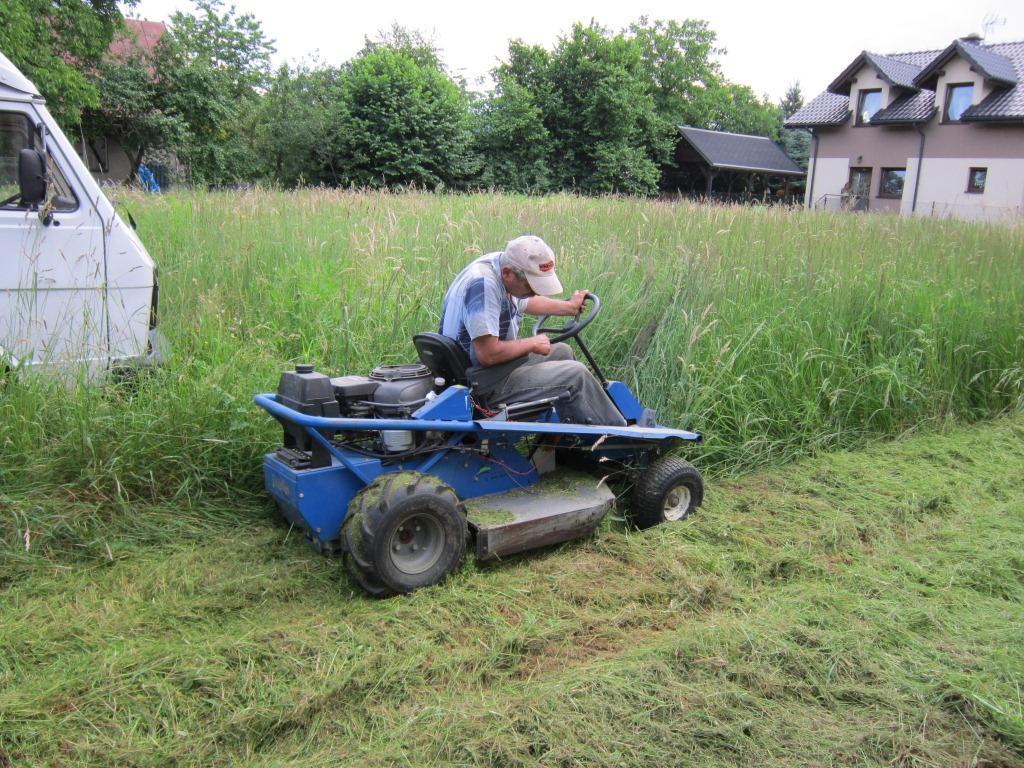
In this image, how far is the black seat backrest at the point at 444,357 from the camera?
375 cm

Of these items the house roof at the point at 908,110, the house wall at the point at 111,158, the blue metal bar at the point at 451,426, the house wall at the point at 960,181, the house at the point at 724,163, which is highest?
the house roof at the point at 908,110

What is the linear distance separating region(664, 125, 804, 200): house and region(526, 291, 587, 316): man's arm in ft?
114

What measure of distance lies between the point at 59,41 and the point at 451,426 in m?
20.3

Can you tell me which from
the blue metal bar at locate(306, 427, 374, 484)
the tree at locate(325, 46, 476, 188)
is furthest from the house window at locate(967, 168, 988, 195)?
the blue metal bar at locate(306, 427, 374, 484)

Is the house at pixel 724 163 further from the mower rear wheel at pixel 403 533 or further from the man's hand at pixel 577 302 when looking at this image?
the mower rear wheel at pixel 403 533

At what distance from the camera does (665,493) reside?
4.20 m

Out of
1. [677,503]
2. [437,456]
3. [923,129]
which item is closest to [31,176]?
[437,456]

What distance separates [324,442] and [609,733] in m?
1.62

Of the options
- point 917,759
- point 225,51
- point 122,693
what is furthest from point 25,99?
point 225,51

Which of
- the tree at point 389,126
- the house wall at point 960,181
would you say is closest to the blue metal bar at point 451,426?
the tree at point 389,126

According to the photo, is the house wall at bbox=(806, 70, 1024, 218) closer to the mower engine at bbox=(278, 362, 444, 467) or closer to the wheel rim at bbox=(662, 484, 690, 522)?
the wheel rim at bbox=(662, 484, 690, 522)

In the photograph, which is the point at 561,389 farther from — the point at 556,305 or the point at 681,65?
the point at 681,65

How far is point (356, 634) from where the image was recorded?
3018 millimetres

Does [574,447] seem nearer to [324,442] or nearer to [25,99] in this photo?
[324,442]
